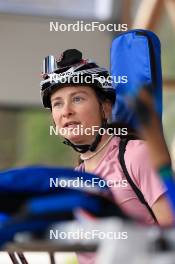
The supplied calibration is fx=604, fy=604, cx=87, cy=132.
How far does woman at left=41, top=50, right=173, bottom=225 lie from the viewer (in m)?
0.84

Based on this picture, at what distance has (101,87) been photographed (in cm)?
92

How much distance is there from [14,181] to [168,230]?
0.18 meters

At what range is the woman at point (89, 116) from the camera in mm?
838

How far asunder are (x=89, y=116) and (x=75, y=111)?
0.09ft

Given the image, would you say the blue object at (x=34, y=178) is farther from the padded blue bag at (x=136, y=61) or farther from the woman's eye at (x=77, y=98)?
the padded blue bag at (x=136, y=61)

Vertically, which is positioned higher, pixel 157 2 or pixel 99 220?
pixel 157 2

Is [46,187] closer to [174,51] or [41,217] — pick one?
[41,217]

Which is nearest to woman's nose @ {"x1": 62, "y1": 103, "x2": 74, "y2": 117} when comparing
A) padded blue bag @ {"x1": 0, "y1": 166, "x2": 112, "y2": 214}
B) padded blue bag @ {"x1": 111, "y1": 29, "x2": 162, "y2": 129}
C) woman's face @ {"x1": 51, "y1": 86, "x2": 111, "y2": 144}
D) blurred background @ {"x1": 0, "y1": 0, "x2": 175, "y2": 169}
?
woman's face @ {"x1": 51, "y1": 86, "x2": 111, "y2": 144}

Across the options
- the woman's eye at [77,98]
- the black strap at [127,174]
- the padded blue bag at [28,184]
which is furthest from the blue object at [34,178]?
the woman's eye at [77,98]

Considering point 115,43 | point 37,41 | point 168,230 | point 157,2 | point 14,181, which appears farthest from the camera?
point 37,41

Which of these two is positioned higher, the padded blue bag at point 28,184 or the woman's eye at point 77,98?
the woman's eye at point 77,98

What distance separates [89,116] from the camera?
2.96 ft

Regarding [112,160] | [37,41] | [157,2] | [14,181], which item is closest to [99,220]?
[14,181]

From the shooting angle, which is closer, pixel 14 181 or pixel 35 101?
pixel 14 181
